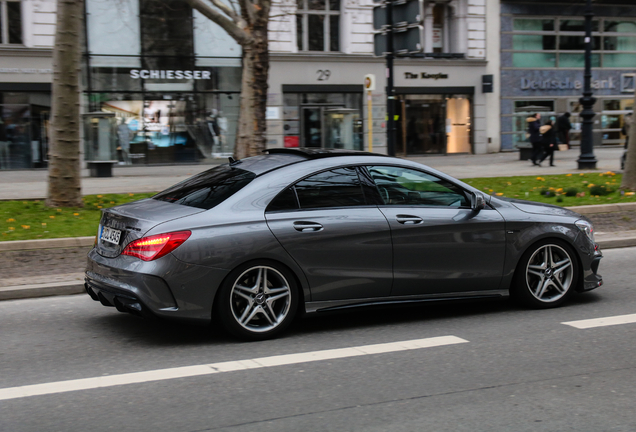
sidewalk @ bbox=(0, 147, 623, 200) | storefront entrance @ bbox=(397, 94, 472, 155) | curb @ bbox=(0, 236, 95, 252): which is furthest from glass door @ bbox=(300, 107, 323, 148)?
curb @ bbox=(0, 236, 95, 252)

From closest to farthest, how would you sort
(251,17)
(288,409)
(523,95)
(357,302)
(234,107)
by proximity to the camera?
1. (288,409)
2. (357,302)
3. (251,17)
4. (234,107)
5. (523,95)

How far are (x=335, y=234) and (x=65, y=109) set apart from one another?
7130 mm

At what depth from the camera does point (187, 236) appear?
204 inches

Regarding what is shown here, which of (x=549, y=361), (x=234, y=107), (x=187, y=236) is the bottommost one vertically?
(x=549, y=361)

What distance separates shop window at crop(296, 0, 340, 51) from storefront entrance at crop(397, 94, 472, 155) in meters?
3.59

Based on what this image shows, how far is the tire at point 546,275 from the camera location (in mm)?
6363

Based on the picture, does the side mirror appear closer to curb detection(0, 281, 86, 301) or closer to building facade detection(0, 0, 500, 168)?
curb detection(0, 281, 86, 301)

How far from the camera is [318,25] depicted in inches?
1080

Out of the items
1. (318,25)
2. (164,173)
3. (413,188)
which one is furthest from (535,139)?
(413,188)

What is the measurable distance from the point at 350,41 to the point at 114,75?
8.55 m

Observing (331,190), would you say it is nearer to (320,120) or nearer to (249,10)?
(249,10)

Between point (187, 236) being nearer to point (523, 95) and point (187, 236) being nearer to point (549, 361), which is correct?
point (549, 361)

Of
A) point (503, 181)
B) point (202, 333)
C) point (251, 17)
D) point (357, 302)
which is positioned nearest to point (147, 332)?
point (202, 333)

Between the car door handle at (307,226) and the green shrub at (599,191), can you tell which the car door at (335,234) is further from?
the green shrub at (599,191)
